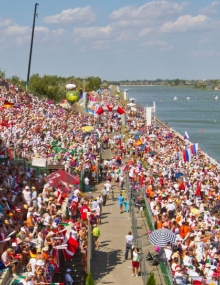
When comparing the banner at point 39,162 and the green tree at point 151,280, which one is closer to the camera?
the green tree at point 151,280

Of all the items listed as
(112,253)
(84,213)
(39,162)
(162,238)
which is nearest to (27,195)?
(84,213)

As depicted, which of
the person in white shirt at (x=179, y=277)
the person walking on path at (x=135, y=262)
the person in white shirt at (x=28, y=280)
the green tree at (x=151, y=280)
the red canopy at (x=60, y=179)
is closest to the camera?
the person in white shirt at (x=28, y=280)

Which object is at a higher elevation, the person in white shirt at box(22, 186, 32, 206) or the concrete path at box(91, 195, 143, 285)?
the person in white shirt at box(22, 186, 32, 206)

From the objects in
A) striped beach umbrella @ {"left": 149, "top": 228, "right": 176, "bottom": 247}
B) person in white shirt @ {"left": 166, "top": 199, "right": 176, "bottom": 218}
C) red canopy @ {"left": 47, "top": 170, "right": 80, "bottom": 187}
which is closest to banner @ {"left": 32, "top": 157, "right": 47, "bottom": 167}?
red canopy @ {"left": 47, "top": 170, "right": 80, "bottom": 187}

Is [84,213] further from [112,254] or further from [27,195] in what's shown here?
[27,195]

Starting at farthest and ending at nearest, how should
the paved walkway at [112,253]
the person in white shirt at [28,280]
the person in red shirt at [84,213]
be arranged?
1. the person in red shirt at [84,213]
2. the paved walkway at [112,253]
3. the person in white shirt at [28,280]

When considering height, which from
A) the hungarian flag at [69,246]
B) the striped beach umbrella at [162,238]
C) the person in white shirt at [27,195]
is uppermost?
the person in white shirt at [27,195]

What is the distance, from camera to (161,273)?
1407 cm

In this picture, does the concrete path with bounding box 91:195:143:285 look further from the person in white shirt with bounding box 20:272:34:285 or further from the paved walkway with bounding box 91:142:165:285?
the person in white shirt with bounding box 20:272:34:285

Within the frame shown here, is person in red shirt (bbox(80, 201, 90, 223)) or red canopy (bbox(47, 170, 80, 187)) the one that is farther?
red canopy (bbox(47, 170, 80, 187))

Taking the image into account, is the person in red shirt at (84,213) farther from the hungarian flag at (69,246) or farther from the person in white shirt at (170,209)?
the person in white shirt at (170,209)

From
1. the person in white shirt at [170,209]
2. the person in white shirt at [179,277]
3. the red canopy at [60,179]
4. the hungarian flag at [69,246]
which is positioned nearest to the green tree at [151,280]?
the person in white shirt at [179,277]

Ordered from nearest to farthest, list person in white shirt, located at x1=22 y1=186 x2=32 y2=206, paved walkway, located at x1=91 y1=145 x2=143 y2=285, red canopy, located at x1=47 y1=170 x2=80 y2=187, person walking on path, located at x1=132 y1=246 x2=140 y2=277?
person walking on path, located at x1=132 y1=246 x2=140 y2=277 → paved walkway, located at x1=91 y1=145 x2=143 y2=285 → person in white shirt, located at x1=22 y1=186 x2=32 y2=206 → red canopy, located at x1=47 y1=170 x2=80 y2=187

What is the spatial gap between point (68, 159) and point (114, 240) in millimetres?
7932
